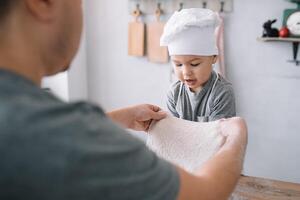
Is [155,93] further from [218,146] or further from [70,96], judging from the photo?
[218,146]

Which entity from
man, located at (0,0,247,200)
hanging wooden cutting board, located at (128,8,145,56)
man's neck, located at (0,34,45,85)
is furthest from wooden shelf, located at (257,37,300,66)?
man's neck, located at (0,34,45,85)

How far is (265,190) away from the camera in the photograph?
210cm

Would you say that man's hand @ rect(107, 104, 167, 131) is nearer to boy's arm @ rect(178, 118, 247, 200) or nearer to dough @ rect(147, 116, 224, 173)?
dough @ rect(147, 116, 224, 173)

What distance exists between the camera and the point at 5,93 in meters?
0.33

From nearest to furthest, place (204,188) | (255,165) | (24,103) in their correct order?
(24,103) → (204,188) → (255,165)

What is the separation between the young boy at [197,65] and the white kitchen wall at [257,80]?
0.85m

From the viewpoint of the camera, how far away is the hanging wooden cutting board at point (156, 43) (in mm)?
2215

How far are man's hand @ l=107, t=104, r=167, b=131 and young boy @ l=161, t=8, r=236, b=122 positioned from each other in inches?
11.7

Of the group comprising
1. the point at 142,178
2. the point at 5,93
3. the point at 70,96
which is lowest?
the point at 70,96

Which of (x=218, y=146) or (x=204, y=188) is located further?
(x=218, y=146)

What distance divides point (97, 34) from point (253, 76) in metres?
1.14

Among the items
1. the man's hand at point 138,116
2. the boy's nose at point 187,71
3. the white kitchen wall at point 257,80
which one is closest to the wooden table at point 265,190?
the white kitchen wall at point 257,80

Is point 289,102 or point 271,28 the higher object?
point 271,28

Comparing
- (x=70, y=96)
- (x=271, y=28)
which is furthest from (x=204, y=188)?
(x=70, y=96)
